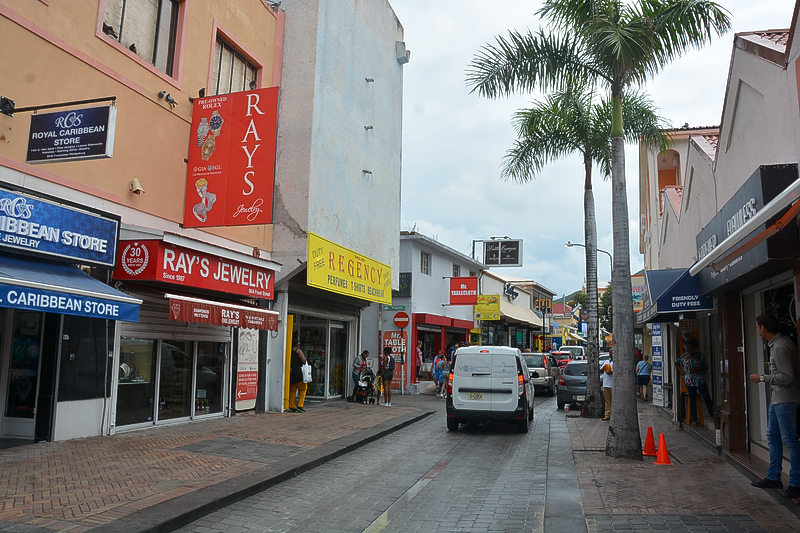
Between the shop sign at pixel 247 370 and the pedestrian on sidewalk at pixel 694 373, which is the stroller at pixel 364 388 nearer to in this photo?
the shop sign at pixel 247 370

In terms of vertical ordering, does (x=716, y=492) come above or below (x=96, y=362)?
below

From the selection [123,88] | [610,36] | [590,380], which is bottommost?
[590,380]

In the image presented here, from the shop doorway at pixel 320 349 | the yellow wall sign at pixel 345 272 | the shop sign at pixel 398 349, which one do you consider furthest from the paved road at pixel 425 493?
the shop sign at pixel 398 349

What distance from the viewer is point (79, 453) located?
9016 millimetres

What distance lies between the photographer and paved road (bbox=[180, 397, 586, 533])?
6543mm

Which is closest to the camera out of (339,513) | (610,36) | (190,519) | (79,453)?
(190,519)

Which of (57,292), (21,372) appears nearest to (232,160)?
(57,292)

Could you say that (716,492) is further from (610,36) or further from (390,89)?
(390,89)

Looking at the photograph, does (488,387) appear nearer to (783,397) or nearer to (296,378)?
(296,378)

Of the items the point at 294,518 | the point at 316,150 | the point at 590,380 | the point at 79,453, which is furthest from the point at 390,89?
the point at 294,518

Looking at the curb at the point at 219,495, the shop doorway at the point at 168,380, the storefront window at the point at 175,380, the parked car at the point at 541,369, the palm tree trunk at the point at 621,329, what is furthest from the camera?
the parked car at the point at 541,369

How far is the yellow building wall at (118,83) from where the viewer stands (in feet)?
29.7

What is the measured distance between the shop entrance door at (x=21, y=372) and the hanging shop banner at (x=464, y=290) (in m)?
20.1

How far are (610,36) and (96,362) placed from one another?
10.4 m
